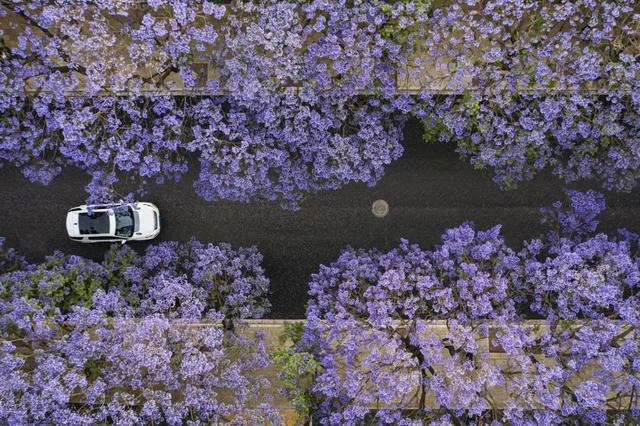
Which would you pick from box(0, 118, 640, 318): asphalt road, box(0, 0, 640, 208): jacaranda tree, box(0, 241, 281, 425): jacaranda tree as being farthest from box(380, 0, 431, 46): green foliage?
box(0, 241, 281, 425): jacaranda tree

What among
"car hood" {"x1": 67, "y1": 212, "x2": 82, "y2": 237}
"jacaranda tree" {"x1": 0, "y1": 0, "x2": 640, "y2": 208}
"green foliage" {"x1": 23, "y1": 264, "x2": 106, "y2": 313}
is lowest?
"green foliage" {"x1": 23, "y1": 264, "x2": 106, "y2": 313}

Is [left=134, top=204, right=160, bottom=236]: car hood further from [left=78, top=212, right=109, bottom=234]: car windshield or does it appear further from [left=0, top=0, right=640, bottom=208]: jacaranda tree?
[left=0, top=0, right=640, bottom=208]: jacaranda tree

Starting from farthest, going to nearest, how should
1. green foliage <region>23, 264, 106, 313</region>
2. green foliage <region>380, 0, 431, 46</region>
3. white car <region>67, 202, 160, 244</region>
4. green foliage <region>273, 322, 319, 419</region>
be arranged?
white car <region>67, 202, 160, 244</region> < green foliage <region>23, 264, 106, 313</region> < green foliage <region>273, 322, 319, 419</region> < green foliage <region>380, 0, 431, 46</region>

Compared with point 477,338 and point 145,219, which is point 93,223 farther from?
point 477,338

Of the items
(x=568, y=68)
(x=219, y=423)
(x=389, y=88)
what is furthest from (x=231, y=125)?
(x=568, y=68)

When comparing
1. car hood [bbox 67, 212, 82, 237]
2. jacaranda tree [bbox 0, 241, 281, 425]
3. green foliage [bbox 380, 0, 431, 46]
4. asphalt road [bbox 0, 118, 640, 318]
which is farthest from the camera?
asphalt road [bbox 0, 118, 640, 318]

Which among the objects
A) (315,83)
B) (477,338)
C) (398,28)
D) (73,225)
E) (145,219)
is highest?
(398,28)

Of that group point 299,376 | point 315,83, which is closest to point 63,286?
point 299,376

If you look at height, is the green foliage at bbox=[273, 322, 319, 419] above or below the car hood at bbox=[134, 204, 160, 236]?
below
